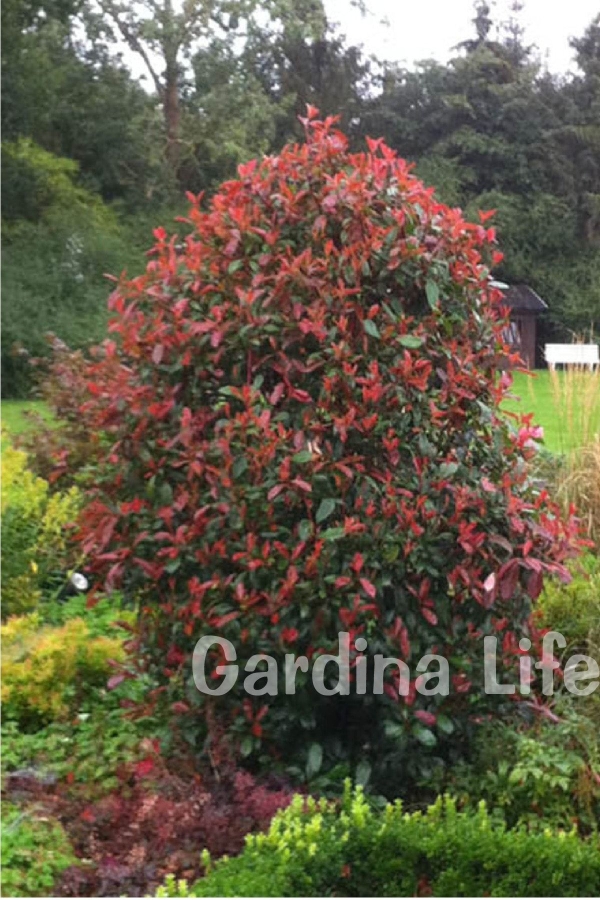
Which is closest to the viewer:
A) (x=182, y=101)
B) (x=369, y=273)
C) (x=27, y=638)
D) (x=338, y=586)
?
(x=338, y=586)

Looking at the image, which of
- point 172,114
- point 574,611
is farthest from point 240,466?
point 172,114

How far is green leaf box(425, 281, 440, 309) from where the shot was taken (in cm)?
290

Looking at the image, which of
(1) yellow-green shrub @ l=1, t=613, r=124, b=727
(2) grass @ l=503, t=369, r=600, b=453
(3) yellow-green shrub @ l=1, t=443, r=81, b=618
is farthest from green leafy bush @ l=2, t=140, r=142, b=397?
(1) yellow-green shrub @ l=1, t=613, r=124, b=727

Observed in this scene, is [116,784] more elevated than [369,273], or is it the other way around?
[369,273]

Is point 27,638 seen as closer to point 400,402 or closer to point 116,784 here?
point 116,784

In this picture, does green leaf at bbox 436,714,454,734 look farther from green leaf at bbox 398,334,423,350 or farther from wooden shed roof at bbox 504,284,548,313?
wooden shed roof at bbox 504,284,548,313

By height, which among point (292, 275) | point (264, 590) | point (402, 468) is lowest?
point (264, 590)

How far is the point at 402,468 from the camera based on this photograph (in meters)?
2.92

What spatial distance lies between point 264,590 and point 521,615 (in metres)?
0.75

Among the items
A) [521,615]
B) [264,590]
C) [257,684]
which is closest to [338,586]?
[264,590]

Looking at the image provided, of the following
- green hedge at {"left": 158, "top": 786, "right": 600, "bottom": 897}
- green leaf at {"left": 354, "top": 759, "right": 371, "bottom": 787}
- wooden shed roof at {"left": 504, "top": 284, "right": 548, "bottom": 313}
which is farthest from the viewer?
wooden shed roof at {"left": 504, "top": 284, "right": 548, "bottom": 313}

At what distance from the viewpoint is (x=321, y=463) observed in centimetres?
276

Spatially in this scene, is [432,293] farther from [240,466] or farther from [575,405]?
[575,405]

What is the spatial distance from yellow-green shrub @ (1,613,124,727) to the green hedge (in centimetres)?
108
